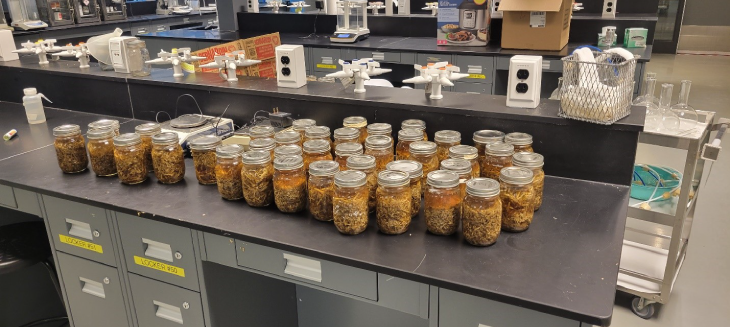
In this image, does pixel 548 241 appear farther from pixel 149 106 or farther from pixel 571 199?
pixel 149 106

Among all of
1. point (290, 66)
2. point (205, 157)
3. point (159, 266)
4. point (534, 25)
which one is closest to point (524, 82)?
point (290, 66)

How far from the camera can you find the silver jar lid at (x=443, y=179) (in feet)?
4.40

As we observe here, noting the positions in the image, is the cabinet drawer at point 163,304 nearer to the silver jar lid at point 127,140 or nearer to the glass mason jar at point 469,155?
the silver jar lid at point 127,140

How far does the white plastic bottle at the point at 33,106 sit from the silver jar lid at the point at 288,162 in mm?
1682

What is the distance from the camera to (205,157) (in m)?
1.77

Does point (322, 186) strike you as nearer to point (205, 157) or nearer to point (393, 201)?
point (393, 201)

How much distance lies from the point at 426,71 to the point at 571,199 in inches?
26.0

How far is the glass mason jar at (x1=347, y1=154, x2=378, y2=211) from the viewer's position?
1.47 m

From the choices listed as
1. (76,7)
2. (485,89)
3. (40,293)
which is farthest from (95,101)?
(76,7)

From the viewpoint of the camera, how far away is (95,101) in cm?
270

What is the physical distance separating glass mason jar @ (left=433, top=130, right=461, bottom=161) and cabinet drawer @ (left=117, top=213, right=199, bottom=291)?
31.5 inches

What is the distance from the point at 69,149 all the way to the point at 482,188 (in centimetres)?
146

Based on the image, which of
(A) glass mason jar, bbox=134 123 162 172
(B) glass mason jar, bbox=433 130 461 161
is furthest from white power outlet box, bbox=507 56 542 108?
(A) glass mason jar, bbox=134 123 162 172

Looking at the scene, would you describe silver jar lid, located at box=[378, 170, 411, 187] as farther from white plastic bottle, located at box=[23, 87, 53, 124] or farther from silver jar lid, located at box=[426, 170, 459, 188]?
white plastic bottle, located at box=[23, 87, 53, 124]
